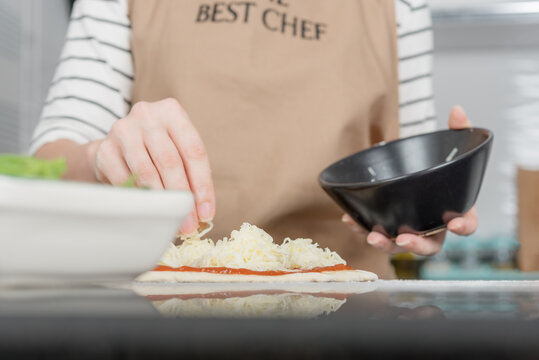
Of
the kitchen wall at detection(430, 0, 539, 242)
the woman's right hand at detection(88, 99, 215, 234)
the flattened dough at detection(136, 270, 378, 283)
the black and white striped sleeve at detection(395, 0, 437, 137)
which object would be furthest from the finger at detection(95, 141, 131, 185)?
the kitchen wall at detection(430, 0, 539, 242)

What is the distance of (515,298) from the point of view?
319 millimetres

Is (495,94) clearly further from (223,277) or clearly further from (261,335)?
(261,335)

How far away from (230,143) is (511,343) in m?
0.92

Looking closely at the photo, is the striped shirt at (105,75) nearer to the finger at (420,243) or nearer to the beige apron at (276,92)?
the beige apron at (276,92)

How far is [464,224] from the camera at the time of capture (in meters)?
0.81

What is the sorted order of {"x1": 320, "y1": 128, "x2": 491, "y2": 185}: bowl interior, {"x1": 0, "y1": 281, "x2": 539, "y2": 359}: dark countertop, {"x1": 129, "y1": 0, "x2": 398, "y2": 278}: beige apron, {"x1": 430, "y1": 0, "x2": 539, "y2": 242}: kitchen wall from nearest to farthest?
{"x1": 0, "y1": 281, "x2": 539, "y2": 359}: dark countertop
{"x1": 320, "y1": 128, "x2": 491, "y2": 185}: bowl interior
{"x1": 129, "y1": 0, "x2": 398, "y2": 278}: beige apron
{"x1": 430, "y1": 0, "x2": 539, "y2": 242}: kitchen wall

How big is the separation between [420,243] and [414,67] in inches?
21.9

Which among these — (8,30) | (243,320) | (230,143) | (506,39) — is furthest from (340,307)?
(506,39)

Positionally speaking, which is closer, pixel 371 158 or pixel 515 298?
pixel 515 298

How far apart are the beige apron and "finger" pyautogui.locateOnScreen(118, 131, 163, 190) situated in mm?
447

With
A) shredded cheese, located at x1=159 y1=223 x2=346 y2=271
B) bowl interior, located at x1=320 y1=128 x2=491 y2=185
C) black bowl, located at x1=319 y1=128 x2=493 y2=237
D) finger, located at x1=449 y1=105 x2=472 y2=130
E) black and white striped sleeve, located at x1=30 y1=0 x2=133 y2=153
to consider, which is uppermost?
black and white striped sleeve, located at x1=30 y1=0 x2=133 y2=153

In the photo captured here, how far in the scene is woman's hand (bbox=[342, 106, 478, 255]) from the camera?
0.76 m

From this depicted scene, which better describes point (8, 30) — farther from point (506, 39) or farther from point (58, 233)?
point (58, 233)

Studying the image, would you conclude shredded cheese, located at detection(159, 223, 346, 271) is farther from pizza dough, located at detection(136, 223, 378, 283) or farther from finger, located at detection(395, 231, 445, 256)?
finger, located at detection(395, 231, 445, 256)
